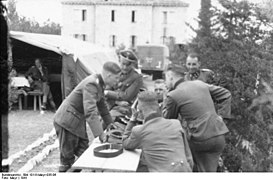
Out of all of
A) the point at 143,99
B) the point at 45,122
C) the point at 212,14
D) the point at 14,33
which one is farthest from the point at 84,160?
the point at 14,33

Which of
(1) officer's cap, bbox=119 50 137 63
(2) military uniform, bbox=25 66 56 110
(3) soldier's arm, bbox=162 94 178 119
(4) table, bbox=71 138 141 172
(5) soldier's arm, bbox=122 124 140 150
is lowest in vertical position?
(2) military uniform, bbox=25 66 56 110

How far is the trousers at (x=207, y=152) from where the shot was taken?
3477 mm

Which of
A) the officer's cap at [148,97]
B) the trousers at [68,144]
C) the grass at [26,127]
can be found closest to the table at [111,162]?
the officer's cap at [148,97]

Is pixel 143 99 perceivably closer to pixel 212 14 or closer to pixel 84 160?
pixel 84 160

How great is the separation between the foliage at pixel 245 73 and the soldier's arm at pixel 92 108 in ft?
5.38

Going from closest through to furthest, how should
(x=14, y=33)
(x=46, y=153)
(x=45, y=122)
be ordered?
1. (x=46, y=153)
2. (x=45, y=122)
3. (x=14, y=33)

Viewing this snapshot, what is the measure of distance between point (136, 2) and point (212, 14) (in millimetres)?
9787

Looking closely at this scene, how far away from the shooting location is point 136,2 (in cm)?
1451

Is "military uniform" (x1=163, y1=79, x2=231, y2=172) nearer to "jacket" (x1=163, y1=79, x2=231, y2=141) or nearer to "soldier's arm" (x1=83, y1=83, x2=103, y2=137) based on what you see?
"jacket" (x1=163, y1=79, x2=231, y2=141)

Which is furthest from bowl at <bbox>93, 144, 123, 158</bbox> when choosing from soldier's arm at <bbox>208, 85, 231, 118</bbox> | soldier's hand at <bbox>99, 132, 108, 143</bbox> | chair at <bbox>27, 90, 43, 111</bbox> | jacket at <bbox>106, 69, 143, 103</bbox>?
chair at <bbox>27, 90, 43, 111</bbox>

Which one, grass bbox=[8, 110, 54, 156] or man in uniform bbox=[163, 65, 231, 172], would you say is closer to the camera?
man in uniform bbox=[163, 65, 231, 172]

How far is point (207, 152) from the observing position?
3.55 metres

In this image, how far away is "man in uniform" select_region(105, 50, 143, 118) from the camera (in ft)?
16.0

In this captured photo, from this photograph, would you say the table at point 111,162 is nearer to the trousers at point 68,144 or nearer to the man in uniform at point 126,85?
the trousers at point 68,144
